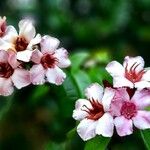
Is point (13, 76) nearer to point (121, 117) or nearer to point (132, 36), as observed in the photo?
point (121, 117)

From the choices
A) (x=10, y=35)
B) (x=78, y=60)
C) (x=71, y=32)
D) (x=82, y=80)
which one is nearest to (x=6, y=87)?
(x=10, y=35)

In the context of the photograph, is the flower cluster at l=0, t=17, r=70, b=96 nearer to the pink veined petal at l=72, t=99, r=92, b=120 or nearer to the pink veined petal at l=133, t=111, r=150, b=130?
the pink veined petal at l=72, t=99, r=92, b=120

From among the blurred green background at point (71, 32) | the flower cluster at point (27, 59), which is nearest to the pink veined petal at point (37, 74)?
the flower cluster at point (27, 59)

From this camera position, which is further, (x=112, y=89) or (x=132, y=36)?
(x=132, y=36)

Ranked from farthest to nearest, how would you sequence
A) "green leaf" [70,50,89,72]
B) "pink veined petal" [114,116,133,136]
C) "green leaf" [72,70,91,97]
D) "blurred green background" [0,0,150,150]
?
"blurred green background" [0,0,150,150]
"green leaf" [70,50,89,72]
"green leaf" [72,70,91,97]
"pink veined petal" [114,116,133,136]

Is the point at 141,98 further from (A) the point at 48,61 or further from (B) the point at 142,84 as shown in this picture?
(A) the point at 48,61

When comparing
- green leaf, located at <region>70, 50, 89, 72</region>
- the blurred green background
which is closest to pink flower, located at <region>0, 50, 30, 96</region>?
green leaf, located at <region>70, 50, 89, 72</region>

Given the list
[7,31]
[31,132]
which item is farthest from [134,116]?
[31,132]
